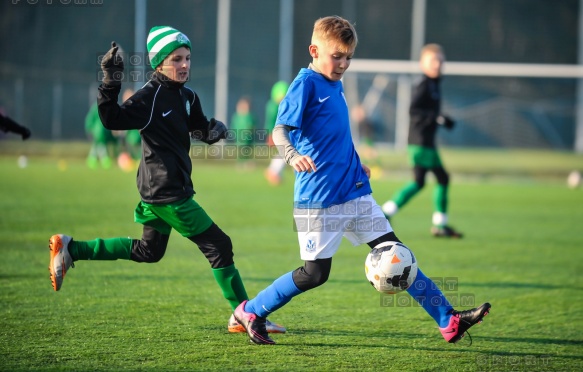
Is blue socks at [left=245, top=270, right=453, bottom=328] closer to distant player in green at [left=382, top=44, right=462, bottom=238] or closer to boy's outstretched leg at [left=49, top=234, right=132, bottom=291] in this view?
boy's outstretched leg at [left=49, top=234, right=132, bottom=291]

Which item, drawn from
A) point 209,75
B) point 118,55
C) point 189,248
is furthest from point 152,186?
point 209,75

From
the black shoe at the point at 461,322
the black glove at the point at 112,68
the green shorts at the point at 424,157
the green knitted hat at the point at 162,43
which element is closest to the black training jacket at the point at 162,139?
the green knitted hat at the point at 162,43

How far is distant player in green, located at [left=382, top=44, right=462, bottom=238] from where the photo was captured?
10.2 metres

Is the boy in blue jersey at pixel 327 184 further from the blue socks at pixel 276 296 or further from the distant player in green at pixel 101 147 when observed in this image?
the distant player in green at pixel 101 147

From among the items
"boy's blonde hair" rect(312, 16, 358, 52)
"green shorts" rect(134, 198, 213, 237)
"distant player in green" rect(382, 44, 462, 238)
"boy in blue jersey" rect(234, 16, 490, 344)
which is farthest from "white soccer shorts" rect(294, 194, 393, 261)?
"distant player in green" rect(382, 44, 462, 238)

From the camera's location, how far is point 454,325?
4832 millimetres

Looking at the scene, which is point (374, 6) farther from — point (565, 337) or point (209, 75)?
point (565, 337)

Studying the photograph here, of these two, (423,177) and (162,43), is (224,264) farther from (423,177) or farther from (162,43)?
(423,177)

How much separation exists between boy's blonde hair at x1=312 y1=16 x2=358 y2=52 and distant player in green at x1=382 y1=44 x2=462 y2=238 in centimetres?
556

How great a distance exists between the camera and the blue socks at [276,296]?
16.1 feet

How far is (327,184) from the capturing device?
15.8 ft

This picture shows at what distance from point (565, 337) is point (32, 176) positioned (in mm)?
14183

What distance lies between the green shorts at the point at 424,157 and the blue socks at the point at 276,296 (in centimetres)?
565

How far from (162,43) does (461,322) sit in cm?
260
